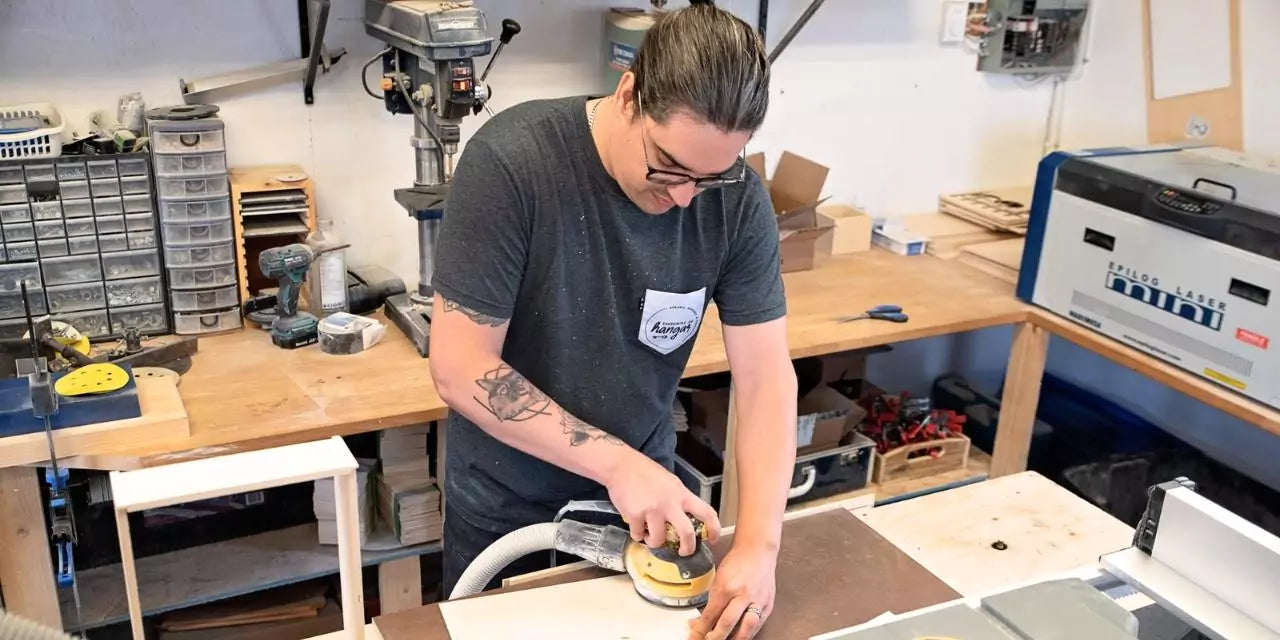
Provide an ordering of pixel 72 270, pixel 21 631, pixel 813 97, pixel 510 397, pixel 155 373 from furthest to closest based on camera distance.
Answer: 1. pixel 813 97
2. pixel 72 270
3. pixel 155 373
4. pixel 510 397
5. pixel 21 631

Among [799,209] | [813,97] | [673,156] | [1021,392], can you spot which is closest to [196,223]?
[673,156]

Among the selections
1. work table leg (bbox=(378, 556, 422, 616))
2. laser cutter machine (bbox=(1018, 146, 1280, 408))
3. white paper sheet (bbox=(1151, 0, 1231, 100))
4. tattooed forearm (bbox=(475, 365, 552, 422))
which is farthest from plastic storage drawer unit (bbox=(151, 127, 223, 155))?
white paper sheet (bbox=(1151, 0, 1231, 100))

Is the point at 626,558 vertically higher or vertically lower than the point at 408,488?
higher

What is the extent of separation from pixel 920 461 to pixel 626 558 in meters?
1.39

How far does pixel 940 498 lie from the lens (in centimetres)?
160

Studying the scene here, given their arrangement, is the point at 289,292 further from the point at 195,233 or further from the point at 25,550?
the point at 25,550

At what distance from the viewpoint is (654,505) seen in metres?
1.20

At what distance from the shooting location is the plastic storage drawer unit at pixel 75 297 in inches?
75.2

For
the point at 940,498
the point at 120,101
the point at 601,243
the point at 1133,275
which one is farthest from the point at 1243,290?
the point at 120,101

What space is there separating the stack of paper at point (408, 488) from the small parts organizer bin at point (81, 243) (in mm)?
500

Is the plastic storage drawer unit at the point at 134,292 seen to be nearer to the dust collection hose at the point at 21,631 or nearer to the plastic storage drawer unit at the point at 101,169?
the plastic storage drawer unit at the point at 101,169

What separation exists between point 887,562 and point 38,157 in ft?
4.94

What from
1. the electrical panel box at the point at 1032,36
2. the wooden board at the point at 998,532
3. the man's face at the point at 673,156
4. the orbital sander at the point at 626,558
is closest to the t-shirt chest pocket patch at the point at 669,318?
the man's face at the point at 673,156

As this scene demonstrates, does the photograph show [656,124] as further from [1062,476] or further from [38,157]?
[1062,476]
